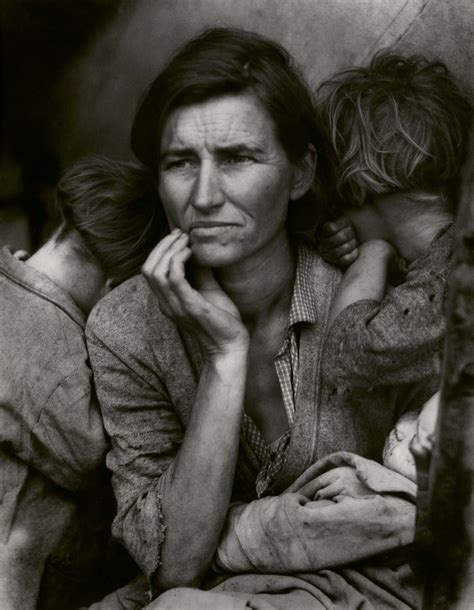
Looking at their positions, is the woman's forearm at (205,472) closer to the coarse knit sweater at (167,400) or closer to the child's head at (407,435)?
the coarse knit sweater at (167,400)

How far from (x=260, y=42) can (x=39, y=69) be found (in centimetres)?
87

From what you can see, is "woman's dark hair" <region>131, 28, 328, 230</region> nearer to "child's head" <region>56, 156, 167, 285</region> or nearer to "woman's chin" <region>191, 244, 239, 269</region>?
"child's head" <region>56, 156, 167, 285</region>

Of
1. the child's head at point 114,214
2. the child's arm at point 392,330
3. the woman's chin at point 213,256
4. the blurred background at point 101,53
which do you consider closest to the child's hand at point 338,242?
the child's arm at point 392,330

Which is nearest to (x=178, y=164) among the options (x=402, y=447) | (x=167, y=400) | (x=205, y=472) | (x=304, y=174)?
(x=304, y=174)

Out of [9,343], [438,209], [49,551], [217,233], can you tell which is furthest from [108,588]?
[438,209]

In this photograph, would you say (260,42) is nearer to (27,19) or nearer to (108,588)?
(27,19)

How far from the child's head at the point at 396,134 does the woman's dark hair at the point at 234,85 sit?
68 millimetres

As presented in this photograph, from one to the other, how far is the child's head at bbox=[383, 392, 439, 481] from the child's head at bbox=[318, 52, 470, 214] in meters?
0.47

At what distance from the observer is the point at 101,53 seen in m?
2.81

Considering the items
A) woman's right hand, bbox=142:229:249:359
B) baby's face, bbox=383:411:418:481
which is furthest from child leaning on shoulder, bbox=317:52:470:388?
woman's right hand, bbox=142:229:249:359

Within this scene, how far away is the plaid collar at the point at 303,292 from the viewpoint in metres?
2.19

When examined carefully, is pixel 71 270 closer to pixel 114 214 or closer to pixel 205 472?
pixel 114 214

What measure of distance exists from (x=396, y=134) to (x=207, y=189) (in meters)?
0.44

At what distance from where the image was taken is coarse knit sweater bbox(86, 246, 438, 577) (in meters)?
2.14
